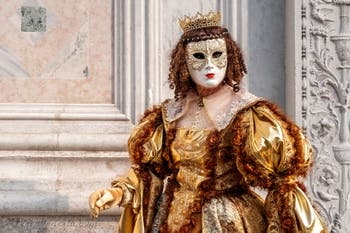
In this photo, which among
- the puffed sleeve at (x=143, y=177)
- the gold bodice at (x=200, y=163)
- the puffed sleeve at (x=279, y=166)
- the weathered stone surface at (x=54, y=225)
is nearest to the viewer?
the puffed sleeve at (x=279, y=166)

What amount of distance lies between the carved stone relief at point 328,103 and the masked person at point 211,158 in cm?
81

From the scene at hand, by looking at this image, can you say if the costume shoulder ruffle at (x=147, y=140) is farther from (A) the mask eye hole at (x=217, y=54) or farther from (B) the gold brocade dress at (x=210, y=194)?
(A) the mask eye hole at (x=217, y=54)

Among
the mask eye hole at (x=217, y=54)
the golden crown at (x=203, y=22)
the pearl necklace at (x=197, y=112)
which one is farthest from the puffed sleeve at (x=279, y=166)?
the golden crown at (x=203, y=22)

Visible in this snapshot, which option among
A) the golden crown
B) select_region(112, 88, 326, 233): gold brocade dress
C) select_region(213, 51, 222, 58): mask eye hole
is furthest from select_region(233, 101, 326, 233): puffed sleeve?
the golden crown

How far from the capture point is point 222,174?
9.66ft

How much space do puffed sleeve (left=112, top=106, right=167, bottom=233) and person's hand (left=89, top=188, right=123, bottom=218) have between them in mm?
61

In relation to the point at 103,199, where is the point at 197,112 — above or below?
above

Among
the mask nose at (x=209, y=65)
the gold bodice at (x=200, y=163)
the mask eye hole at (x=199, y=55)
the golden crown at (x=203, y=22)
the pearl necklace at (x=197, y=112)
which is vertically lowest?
the gold bodice at (x=200, y=163)

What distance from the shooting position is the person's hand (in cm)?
287

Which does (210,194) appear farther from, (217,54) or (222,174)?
(217,54)

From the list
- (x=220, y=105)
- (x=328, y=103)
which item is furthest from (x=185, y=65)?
(x=328, y=103)

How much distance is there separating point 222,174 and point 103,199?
0.42 meters

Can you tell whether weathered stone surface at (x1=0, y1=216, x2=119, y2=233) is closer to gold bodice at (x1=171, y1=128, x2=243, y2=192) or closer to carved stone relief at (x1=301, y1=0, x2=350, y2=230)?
gold bodice at (x1=171, y1=128, x2=243, y2=192)

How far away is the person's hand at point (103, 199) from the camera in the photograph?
2867 mm
